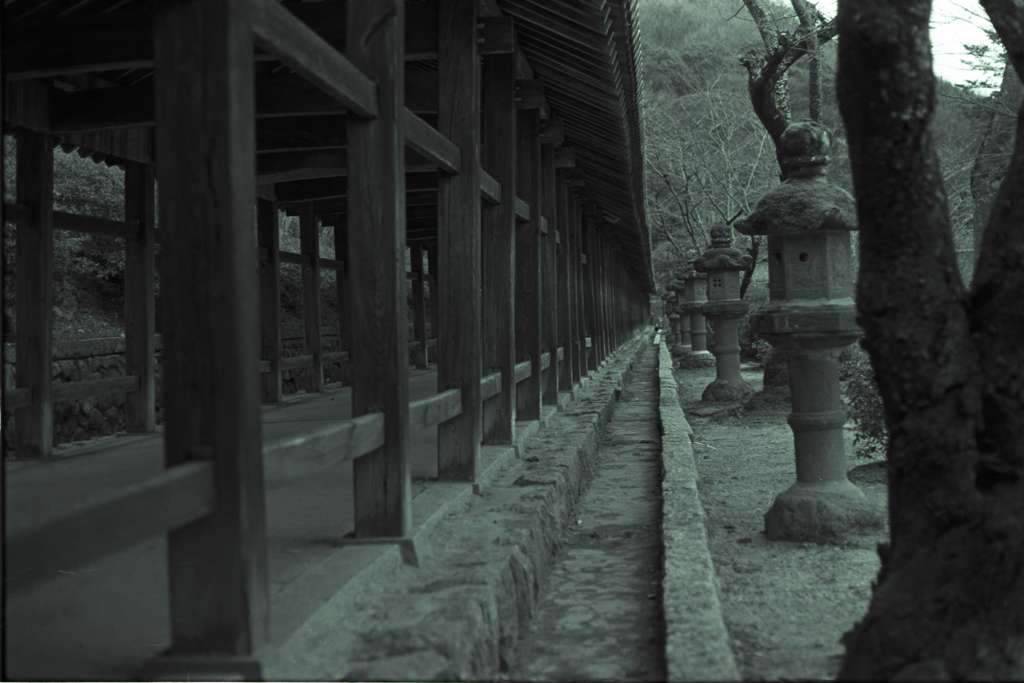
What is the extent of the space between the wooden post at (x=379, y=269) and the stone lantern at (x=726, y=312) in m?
10.4

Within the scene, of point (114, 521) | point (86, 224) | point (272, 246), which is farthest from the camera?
point (272, 246)

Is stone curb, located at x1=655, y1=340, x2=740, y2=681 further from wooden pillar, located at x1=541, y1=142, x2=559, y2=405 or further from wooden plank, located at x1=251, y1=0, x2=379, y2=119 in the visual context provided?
wooden pillar, located at x1=541, y1=142, x2=559, y2=405

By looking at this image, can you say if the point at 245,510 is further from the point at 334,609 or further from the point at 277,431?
the point at 277,431

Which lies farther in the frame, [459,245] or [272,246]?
[272,246]

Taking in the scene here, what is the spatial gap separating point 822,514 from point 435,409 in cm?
223

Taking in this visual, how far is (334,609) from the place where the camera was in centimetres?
349

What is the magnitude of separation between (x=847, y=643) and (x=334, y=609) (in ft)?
5.21

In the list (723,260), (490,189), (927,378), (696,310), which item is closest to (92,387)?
(490,189)

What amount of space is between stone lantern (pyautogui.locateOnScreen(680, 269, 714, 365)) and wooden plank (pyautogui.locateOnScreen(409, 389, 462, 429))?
17.4 meters

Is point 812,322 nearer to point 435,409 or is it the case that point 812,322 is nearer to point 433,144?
point 435,409

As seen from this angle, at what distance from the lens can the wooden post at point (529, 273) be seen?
9094mm

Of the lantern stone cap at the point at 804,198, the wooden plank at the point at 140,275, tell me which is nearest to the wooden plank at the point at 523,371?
the lantern stone cap at the point at 804,198

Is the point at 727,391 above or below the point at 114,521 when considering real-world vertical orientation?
below

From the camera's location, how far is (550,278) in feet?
35.6
